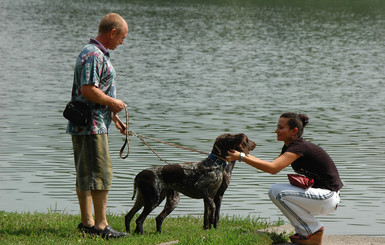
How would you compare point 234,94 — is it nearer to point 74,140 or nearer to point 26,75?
point 26,75

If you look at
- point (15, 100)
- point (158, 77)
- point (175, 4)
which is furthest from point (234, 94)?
point (175, 4)

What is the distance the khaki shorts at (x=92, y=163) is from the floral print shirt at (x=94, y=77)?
0.28 feet


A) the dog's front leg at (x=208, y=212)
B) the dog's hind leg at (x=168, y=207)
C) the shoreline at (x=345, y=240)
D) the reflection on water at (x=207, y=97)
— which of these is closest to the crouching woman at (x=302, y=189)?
the shoreline at (x=345, y=240)

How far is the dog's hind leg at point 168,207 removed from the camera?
29.4ft

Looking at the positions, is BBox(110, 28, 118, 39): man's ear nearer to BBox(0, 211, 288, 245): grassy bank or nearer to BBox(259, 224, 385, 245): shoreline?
BBox(0, 211, 288, 245): grassy bank

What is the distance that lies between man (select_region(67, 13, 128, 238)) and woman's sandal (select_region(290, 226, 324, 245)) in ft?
5.85

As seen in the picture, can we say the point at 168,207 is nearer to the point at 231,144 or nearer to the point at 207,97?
the point at 231,144

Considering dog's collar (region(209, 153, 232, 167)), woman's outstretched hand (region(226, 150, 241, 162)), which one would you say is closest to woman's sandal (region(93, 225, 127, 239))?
dog's collar (region(209, 153, 232, 167))

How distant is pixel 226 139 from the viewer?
28.8ft

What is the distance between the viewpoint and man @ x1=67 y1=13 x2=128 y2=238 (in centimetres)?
827

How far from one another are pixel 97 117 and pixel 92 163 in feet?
1.52

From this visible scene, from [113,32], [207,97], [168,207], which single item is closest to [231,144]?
[168,207]

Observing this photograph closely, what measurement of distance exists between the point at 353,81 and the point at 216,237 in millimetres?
20514

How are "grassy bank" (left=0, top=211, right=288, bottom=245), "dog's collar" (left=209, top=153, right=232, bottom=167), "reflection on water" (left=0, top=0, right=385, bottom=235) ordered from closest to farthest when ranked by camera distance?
"grassy bank" (left=0, top=211, right=288, bottom=245) < "dog's collar" (left=209, top=153, right=232, bottom=167) < "reflection on water" (left=0, top=0, right=385, bottom=235)
